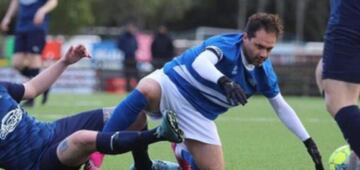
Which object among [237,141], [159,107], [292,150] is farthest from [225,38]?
[237,141]

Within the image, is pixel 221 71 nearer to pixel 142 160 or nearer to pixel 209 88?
pixel 209 88

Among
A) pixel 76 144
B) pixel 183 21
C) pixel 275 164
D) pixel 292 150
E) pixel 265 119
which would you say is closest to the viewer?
pixel 76 144

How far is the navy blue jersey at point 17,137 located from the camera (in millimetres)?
A: 5332

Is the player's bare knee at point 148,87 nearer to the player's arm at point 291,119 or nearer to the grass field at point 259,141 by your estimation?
the player's arm at point 291,119

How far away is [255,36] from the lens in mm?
5906

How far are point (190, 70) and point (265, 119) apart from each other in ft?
20.8

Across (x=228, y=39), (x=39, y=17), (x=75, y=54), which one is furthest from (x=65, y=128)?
(x=39, y=17)

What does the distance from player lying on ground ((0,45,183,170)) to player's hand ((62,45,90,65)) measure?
0.42 meters

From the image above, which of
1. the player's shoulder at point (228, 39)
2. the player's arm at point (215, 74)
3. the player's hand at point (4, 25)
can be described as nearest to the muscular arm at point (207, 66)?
the player's arm at point (215, 74)

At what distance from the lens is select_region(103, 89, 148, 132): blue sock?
19.2 ft

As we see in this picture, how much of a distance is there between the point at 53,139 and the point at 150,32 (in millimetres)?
48254

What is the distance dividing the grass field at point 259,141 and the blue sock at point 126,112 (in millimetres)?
1046

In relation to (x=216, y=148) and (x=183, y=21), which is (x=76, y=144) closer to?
(x=216, y=148)

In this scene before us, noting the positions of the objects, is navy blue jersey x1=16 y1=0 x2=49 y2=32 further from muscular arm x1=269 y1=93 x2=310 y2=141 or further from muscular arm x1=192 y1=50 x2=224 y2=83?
muscular arm x1=192 y1=50 x2=224 y2=83
